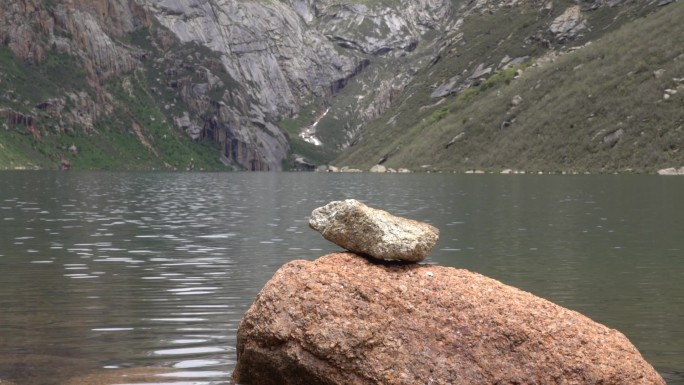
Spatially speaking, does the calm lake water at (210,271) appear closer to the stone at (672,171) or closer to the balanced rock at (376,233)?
the balanced rock at (376,233)

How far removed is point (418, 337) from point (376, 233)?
2.65 m

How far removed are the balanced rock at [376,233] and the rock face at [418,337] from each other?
0.80 meters

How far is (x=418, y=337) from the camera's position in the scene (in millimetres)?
15586

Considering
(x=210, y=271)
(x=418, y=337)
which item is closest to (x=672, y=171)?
(x=210, y=271)

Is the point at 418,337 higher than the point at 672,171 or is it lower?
higher

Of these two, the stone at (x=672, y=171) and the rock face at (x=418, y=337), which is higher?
the rock face at (x=418, y=337)

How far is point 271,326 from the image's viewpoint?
15.8 meters

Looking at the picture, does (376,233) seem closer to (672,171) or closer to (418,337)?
(418,337)

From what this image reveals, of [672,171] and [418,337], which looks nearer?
[418,337]

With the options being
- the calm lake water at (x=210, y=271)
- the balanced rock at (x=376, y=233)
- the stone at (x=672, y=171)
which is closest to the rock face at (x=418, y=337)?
the balanced rock at (x=376, y=233)

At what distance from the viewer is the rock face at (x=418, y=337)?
49.8 ft

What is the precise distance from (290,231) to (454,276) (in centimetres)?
3942

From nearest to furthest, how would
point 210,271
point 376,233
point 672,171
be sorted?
point 376,233, point 210,271, point 672,171

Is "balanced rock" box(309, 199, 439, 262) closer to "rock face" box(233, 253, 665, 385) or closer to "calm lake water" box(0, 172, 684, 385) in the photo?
"rock face" box(233, 253, 665, 385)
